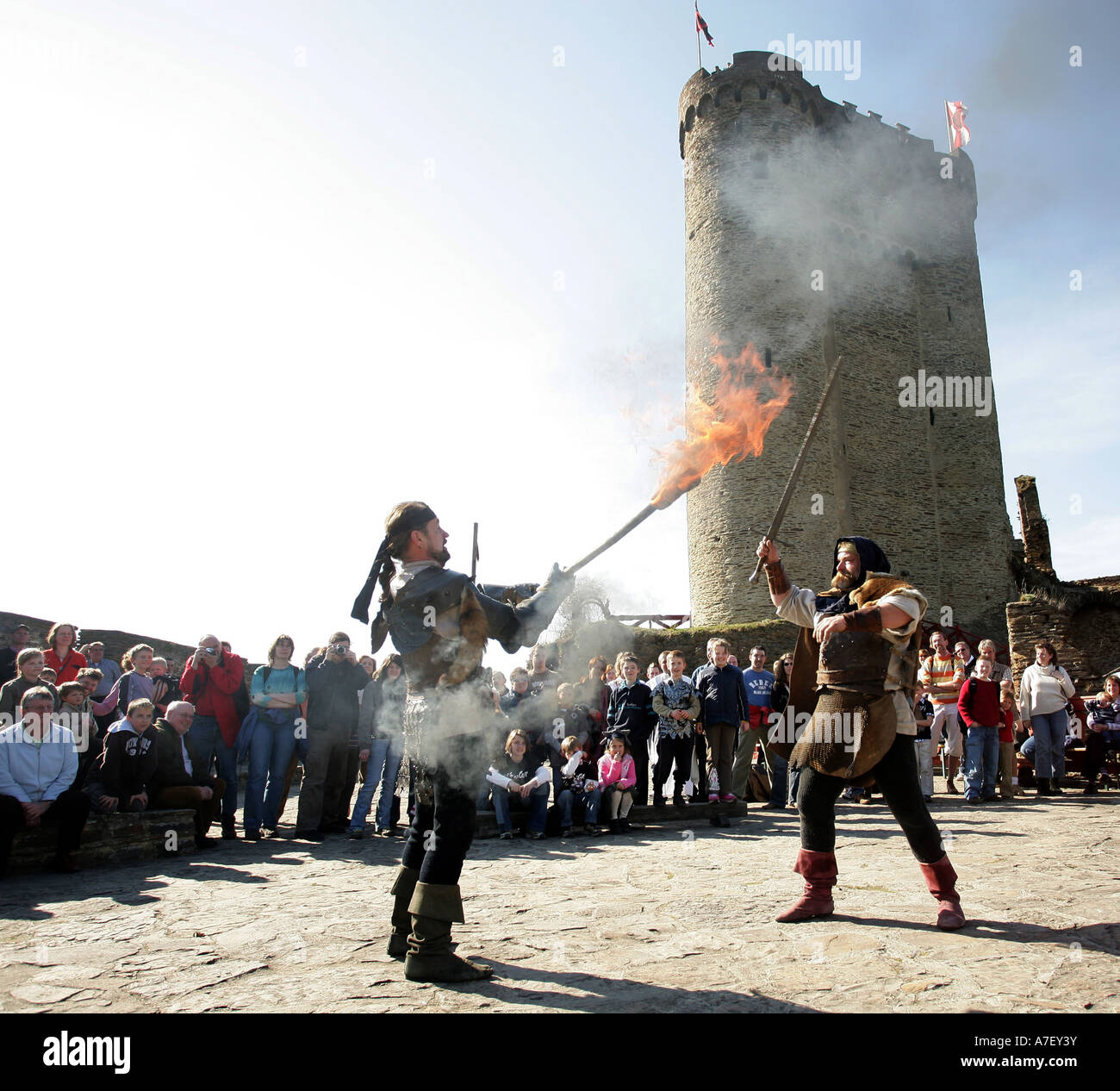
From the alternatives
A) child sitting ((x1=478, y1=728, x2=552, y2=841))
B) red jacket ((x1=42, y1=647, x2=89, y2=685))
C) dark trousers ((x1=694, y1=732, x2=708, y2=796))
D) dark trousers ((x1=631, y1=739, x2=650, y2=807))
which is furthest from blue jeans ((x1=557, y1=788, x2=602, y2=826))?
red jacket ((x1=42, y1=647, x2=89, y2=685))

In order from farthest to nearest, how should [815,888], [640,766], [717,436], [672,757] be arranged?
[672,757] < [640,766] < [717,436] < [815,888]

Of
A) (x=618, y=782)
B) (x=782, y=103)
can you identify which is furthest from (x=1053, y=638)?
(x=782, y=103)

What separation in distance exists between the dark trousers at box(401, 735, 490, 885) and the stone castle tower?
24.3 m

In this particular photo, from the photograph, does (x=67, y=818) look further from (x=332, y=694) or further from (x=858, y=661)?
(x=858, y=661)

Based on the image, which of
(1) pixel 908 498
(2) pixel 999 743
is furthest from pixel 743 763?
(1) pixel 908 498

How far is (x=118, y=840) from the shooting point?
6.75 meters

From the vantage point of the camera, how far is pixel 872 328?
104 ft

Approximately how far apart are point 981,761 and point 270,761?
817 centimetres

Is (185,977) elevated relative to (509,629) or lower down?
lower down

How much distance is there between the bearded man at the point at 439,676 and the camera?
3.45 meters

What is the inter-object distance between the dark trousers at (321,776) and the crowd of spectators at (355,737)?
15 millimetres

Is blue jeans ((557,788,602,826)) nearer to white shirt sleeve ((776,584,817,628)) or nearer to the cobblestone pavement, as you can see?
the cobblestone pavement

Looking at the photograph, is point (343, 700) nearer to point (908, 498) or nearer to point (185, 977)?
point (185, 977)
